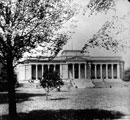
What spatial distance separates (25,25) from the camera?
13.0m

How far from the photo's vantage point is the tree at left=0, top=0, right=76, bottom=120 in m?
12.7

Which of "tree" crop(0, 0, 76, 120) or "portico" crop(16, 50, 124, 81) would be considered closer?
"tree" crop(0, 0, 76, 120)

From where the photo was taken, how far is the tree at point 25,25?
41.8 feet

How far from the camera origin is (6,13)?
1296cm

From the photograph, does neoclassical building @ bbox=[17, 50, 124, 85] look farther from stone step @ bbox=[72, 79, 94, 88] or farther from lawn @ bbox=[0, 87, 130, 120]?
lawn @ bbox=[0, 87, 130, 120]

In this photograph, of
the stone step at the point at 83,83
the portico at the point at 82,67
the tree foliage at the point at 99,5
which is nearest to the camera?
the tree foliage at the point at 99,5

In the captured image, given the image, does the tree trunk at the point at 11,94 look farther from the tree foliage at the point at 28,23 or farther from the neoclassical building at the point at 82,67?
the neoclassical building at the point at 82,67

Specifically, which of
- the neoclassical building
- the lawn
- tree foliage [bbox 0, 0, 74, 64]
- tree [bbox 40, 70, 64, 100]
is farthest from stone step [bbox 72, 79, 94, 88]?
tree foliage [bbox 0, 0, 74, 64]

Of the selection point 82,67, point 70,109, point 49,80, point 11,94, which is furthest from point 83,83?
point 11,94

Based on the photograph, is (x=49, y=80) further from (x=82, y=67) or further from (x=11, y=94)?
(x=82, y=67)

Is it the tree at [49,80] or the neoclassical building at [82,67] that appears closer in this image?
the tree at [49,80]

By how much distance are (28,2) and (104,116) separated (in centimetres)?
712

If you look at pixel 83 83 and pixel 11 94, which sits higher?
pixel 11 94

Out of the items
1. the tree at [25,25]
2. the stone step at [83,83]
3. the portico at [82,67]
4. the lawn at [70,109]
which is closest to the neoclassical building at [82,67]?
the portico at [82,67]
